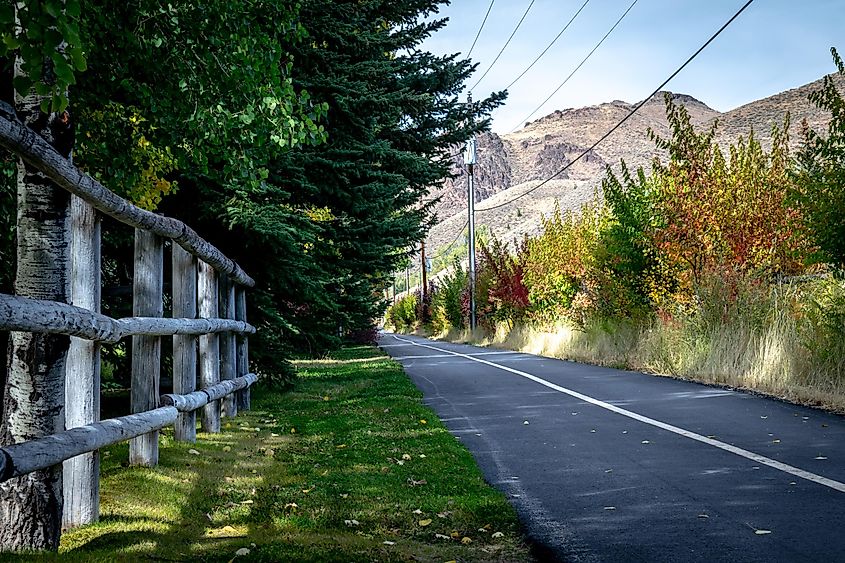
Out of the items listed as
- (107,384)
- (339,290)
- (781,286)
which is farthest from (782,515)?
(339,290)

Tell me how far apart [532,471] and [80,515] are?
3.46m

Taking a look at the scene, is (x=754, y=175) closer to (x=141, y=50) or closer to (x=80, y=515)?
(x=141, y=50)

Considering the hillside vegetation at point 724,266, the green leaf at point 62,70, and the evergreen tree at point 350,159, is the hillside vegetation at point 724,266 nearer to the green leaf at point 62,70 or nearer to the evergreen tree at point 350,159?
the evergreen tree at point 350,159

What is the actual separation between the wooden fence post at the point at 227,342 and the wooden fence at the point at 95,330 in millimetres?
1168

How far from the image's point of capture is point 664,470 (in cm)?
670

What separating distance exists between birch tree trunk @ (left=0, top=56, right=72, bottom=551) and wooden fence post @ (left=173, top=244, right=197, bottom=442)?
117 inches

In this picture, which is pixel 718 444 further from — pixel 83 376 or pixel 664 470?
pixel 83 376

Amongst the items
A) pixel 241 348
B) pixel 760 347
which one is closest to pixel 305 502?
pixel 241 348

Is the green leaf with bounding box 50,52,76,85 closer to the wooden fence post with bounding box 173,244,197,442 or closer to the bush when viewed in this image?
the wooden fence post with bounding box 173,244,197,442

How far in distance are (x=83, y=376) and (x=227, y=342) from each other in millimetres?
5109

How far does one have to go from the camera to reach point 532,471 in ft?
22.9

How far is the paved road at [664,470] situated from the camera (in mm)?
4711

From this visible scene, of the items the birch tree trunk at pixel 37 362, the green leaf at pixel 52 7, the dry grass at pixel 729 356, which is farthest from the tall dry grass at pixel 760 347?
the green leaf at pixel 52 7

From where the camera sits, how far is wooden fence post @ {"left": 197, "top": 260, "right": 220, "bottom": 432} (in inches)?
352
